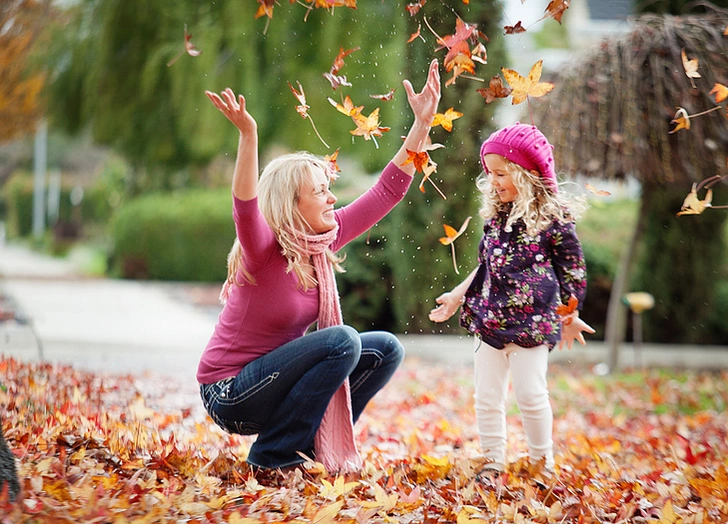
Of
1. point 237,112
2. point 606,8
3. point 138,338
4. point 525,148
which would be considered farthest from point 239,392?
point 606,8

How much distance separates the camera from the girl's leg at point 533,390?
2.74m

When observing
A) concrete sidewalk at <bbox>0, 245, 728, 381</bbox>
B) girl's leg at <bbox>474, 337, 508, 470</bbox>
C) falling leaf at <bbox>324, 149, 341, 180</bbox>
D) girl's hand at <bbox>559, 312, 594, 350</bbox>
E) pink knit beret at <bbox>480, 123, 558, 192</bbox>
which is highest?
pink knit beret at <bbox>480, 123, 558, 192</bbox>

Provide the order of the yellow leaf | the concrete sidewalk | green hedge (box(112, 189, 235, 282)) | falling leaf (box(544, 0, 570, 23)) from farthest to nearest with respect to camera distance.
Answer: green hedge (box(112, 189, 235, 282))
the concrete sidewalk
falling leaf (box(544, 0, 570, 23))
the yellow leaf

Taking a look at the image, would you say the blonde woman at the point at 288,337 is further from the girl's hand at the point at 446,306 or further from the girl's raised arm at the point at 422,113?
the girl's hand at the point at 446,306

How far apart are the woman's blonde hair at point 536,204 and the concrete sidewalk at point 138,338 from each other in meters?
A: 2.70

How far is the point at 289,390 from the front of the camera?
8.66 feet

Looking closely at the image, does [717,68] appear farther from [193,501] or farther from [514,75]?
[193,501]

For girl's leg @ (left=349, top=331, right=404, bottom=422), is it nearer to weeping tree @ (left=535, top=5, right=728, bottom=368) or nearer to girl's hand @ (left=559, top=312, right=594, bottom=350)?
girl's hand @ (left=559, top=312, right=594, bottom=350)

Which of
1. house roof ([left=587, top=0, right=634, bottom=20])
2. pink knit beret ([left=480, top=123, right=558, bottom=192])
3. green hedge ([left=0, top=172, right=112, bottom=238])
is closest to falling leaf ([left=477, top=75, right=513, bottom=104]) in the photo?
pink knit beret ([left=480, top=123, right=558, bottom=192])

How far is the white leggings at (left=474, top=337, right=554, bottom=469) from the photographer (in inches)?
108

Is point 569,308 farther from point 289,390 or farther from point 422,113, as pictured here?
point 289,390

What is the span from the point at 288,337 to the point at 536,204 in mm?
1013

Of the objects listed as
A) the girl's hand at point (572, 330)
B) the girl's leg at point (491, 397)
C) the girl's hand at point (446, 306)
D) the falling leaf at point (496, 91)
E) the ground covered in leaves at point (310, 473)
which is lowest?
the ground covered in leaves at point (310, 473)

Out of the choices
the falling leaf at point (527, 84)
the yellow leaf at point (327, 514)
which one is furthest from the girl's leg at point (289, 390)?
the falling leaf at point (527, 84)
